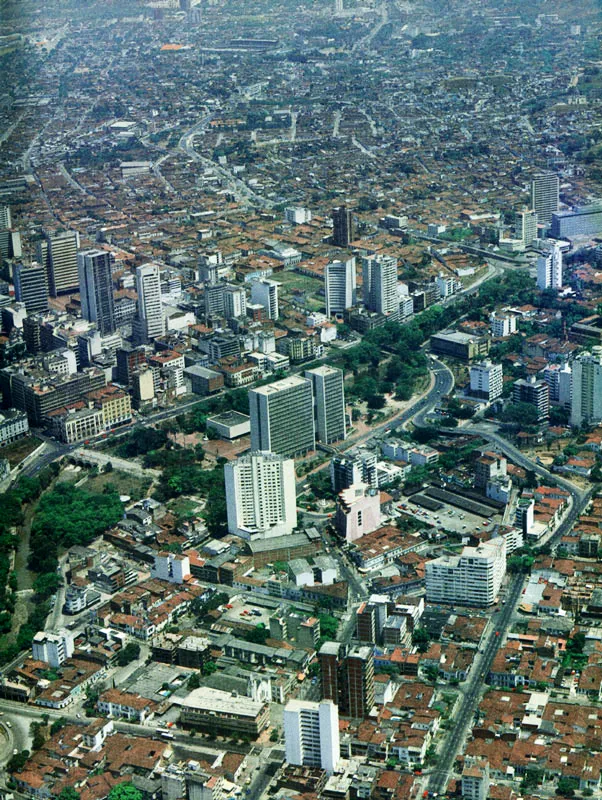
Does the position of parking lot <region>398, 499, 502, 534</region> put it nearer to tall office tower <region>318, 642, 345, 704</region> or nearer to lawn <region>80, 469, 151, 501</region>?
lawn <region>80, 469, 151, 501</region>

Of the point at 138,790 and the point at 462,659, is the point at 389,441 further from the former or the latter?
the point at 138,790

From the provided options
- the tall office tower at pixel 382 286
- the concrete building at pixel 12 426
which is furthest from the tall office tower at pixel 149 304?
the concrete building at pixel 12 426

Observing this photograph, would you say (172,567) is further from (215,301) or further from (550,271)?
(550,271)

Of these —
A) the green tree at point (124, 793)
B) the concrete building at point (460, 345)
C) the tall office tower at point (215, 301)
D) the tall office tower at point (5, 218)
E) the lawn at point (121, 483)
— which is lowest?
the lawn at point (121, 483)

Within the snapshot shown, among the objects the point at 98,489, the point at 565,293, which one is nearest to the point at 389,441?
the point at 98,489

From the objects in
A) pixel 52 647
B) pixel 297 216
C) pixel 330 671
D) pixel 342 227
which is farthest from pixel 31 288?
pixel 330 671

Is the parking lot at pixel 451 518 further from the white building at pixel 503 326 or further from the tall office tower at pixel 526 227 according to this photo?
the tall office tower at pixel 526 227

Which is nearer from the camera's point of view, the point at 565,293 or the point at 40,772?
the point at 40,772
